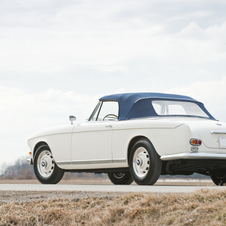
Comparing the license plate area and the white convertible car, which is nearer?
the white convertible car

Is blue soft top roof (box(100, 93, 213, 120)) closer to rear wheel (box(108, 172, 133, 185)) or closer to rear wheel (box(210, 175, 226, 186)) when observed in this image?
rear wheel (box(210, 175, 226, 186))

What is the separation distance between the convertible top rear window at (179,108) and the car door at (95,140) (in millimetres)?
925

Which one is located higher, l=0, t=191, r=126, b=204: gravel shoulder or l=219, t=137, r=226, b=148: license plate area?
l=219, t=137, r=226, b=148: license plate area

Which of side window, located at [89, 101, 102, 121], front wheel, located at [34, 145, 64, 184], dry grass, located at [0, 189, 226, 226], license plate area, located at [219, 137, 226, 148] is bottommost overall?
dry grass, located at [0, 189, 226, 226]

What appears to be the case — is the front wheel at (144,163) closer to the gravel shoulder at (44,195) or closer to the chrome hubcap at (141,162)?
the chrome hubcap at (141,162)

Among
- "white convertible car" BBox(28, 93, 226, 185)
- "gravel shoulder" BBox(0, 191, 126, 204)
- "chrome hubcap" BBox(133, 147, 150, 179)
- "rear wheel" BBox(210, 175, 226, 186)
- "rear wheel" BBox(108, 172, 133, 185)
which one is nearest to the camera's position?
"gravel shoulder" BBox(0, 191, 126, 204)

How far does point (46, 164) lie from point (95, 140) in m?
1.85

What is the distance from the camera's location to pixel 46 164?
441 inches

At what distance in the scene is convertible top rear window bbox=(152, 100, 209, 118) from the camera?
977 centimetres

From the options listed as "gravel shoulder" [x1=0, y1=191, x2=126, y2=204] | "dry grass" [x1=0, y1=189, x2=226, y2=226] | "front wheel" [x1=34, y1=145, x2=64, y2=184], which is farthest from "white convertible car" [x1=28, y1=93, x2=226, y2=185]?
"dry grass" [x1=0, y1=189, x2=226, y2=226]

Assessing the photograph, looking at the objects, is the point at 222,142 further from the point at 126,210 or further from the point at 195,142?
the point at 126,210

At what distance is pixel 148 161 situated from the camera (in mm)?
8867

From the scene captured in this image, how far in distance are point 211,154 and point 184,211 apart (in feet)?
10.2

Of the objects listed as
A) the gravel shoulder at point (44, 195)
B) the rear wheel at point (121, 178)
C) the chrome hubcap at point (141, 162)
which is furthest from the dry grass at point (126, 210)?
the rear wheel at point (121, 178)
